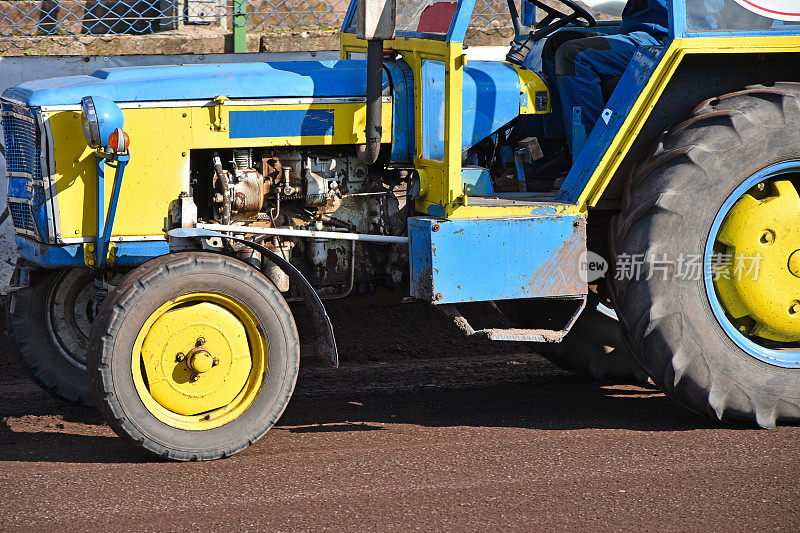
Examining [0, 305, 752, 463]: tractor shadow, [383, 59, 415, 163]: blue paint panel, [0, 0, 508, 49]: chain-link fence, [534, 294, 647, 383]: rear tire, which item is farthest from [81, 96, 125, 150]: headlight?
[0, 0, 508, 49]: chain-link fence

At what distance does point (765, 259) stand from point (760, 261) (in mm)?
26

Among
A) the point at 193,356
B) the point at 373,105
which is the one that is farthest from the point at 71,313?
the point at 373,105

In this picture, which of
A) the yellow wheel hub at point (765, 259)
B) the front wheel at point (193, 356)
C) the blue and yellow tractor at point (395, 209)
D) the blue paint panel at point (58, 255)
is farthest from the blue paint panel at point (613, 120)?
the blue paint panel at point (58, 255)

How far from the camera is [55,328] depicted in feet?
16.6

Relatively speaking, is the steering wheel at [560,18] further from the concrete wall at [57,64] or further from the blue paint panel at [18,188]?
the blue paint panel at [18,188]

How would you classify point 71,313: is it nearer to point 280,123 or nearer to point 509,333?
point 280,123

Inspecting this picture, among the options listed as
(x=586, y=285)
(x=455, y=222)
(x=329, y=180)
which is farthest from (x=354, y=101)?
(x=586, y=285)

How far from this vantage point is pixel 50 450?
4465mm

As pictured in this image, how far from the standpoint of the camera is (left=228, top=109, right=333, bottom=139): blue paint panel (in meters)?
4.52

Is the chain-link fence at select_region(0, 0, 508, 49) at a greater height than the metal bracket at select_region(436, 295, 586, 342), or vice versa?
the chain-link fence at select_region(0, 0, 508, 49)

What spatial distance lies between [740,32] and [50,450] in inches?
148

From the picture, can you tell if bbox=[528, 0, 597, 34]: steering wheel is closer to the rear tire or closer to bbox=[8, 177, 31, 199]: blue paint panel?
the rear tire

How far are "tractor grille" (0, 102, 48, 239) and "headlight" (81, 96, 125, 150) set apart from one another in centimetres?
39

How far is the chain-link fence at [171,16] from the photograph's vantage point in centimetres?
723
